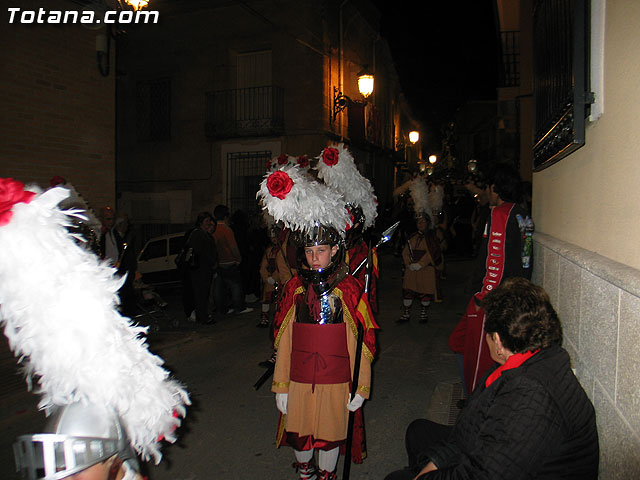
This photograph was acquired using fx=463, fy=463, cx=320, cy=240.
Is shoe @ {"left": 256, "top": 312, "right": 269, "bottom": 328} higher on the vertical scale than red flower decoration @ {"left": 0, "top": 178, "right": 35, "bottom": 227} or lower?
lower

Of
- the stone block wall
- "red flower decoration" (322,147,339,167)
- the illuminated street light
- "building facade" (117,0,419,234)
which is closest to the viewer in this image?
the stone block wall

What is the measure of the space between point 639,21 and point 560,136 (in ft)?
4.12

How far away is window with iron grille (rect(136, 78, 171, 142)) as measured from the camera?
54.9ft

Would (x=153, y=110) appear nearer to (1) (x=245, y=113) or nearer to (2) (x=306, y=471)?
(1) (x=245, y=113)

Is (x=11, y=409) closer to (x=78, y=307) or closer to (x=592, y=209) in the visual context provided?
(x=78, y=307)

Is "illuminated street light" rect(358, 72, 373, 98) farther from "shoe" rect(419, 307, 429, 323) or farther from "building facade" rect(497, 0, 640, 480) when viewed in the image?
"building facade" rect(497, 0, 640, 480)

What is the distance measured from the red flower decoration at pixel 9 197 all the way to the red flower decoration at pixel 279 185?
1.78 m

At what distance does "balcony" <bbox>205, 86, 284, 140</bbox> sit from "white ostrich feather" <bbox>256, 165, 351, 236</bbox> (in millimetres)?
12243

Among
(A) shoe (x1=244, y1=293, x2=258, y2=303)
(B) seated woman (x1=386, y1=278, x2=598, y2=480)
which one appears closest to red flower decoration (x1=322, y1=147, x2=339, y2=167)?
(B) seated woman (x1=386, y1=278, x2=598, y2=480)

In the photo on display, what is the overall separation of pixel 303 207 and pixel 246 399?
279 cm

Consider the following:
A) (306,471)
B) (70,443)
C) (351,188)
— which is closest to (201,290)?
(351,188)

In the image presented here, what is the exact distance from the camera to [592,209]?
108 inches

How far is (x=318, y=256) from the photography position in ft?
11.0

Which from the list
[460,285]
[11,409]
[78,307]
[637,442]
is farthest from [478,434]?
[460,285]
